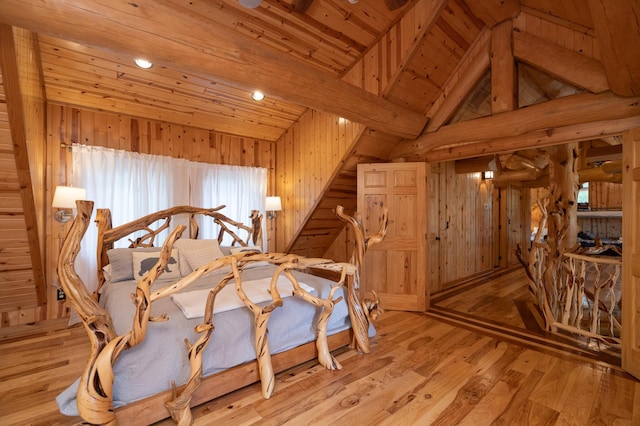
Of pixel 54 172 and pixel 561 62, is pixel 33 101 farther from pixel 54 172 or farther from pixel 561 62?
pixel 561 62

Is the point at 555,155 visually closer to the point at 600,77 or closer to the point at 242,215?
the point at 600,77

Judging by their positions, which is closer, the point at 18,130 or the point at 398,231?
the point at 18,130

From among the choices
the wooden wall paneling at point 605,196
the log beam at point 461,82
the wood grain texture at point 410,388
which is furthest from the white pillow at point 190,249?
the wooden wall paneling at point 605,196

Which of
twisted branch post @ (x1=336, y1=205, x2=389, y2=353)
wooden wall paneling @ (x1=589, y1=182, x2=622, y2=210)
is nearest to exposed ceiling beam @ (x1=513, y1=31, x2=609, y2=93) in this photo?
twisted branch post @ (x1=336, y1=205, x2=389, y2=353)

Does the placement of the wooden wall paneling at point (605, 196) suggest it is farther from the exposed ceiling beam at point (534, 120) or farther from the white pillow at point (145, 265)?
the white pillow at point (145, 265)

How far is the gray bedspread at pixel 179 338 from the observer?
158cm

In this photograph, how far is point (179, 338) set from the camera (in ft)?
5.74

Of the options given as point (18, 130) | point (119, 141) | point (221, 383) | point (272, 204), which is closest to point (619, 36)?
point (221, 383)

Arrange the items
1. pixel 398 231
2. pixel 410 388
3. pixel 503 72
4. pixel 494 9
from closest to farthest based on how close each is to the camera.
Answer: pixel 410 388, pixel 494 9, pixel 503 72, pixel 398 231

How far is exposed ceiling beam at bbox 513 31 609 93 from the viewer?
270 cm

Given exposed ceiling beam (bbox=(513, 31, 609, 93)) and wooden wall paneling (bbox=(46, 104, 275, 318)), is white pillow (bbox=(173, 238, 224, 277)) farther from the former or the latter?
exposed ceiling beam (bbox=(513, 31, 609, 93))

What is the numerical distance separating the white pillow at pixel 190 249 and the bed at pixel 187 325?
3cm

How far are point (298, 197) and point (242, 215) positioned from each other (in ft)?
3.03

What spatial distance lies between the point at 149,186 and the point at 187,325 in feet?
8.36
